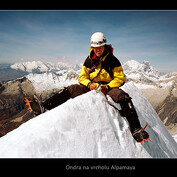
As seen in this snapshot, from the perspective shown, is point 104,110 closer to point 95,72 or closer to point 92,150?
point 92,150

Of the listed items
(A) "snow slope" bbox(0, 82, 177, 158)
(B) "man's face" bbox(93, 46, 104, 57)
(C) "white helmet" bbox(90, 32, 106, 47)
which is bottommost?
(A) "snow slope" bbox(0, 82, 177, 158)

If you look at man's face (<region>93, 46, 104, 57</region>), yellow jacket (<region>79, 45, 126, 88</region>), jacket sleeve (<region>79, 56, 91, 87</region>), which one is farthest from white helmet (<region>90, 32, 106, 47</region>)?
jacket sleeve (<region>79, 56, 91, 87</region>)

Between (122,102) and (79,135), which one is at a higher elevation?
(122,102)

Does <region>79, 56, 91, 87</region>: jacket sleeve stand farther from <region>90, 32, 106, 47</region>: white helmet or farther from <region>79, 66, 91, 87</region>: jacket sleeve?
<region>90, 32, 106, 47</region>: white helmet

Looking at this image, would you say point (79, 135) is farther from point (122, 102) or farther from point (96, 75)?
point (96, 75)

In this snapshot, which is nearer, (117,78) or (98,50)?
(117,78)

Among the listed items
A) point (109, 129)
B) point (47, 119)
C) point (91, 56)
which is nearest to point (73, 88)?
point (91, 56)

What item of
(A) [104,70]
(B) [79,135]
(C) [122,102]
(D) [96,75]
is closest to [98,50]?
(A) [104,70]
